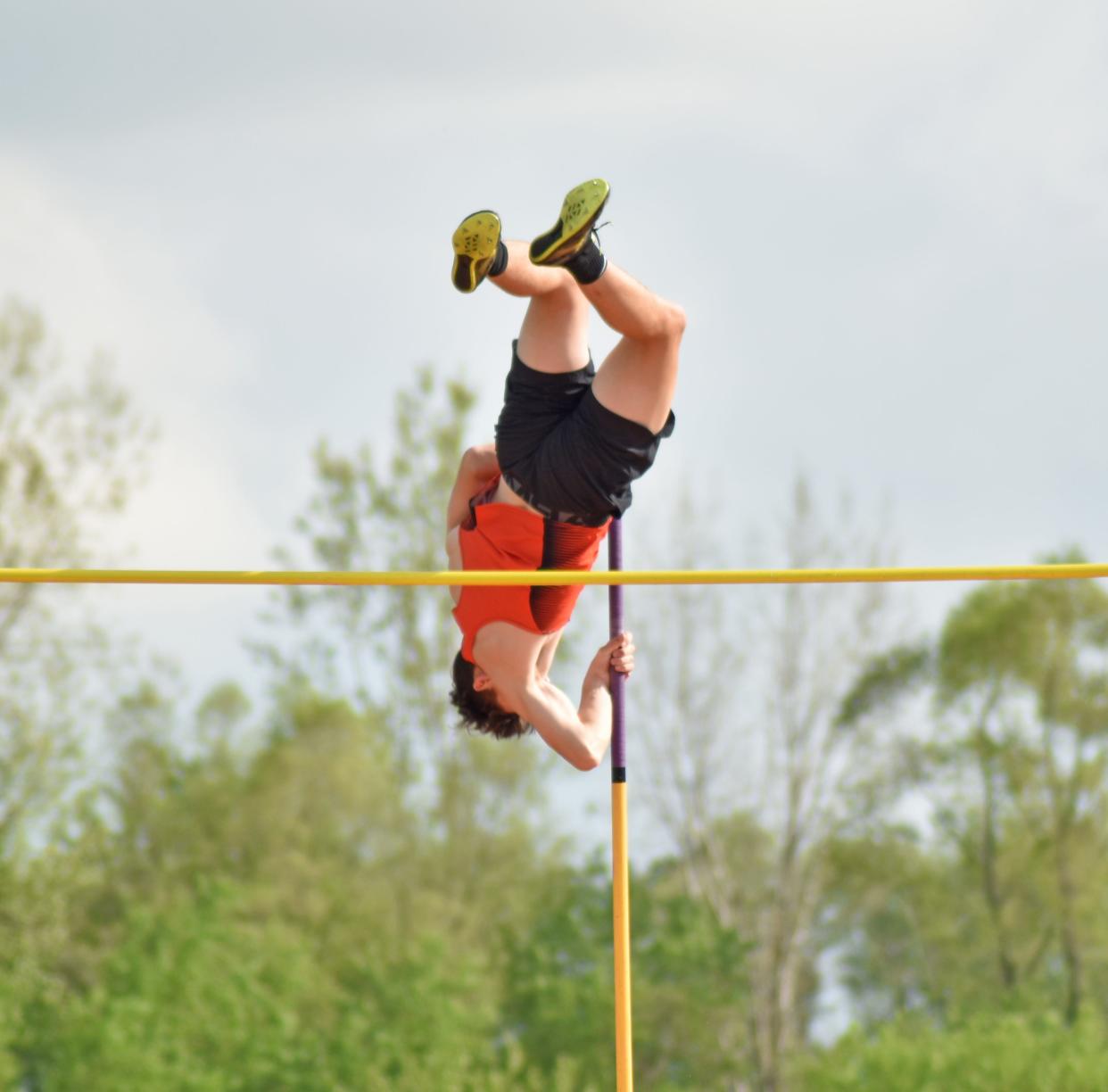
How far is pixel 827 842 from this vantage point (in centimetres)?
1833

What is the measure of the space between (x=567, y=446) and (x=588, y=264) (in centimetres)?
57

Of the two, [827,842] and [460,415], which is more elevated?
[460,415]

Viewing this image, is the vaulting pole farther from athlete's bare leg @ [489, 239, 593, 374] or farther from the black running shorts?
athlete's bare leg @ [489, 239, 593, 374]

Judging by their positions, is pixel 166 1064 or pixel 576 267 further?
pixel 166 1064

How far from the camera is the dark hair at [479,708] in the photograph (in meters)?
4.80

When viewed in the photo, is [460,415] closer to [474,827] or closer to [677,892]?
[474,827]

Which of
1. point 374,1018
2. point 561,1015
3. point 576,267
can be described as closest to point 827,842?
point 561,1015

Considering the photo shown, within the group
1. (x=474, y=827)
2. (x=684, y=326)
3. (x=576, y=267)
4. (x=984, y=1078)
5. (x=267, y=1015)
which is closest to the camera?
(x=576, y=267)

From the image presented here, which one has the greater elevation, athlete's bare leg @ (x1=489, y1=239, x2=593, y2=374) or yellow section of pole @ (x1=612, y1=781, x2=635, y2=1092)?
athlete's bare leg @ (x1=489, y1=239, x2=593, y2=374)

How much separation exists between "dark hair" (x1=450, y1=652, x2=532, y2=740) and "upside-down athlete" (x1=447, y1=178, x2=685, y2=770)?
0.10ft

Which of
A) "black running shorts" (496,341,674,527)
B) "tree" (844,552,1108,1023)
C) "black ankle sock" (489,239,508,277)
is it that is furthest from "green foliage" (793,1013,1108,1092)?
"black ankle sock" (489,239,508,277)

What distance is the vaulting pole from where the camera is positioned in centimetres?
450

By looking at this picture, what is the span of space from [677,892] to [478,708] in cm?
1398

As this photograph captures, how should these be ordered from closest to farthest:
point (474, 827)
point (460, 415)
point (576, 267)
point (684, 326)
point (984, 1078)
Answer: point (576, 267) < point (684, 326) < point (984, 1078) < point (474, 827) < point (460, 415)
